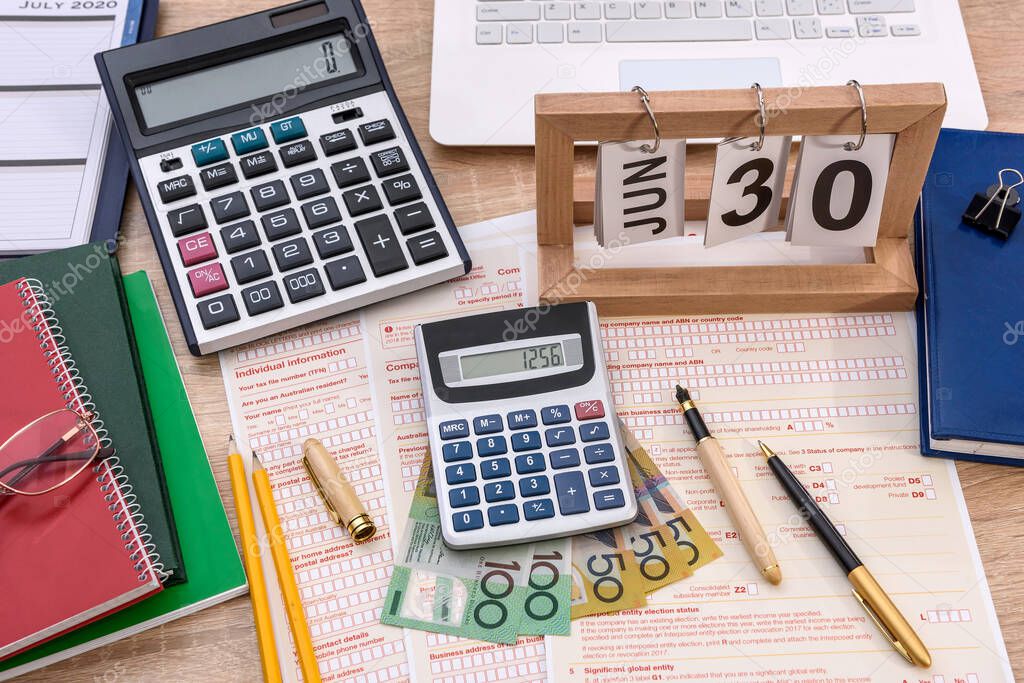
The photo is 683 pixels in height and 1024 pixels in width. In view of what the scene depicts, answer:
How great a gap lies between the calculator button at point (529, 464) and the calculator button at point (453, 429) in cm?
4

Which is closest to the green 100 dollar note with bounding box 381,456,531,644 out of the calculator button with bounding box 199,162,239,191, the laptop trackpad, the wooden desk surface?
the wooden desk surface

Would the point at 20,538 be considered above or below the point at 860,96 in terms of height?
below

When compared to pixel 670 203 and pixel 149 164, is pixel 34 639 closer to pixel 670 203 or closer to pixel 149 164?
pixel 149 164

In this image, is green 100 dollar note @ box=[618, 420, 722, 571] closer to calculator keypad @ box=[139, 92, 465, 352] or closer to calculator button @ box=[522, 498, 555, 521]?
calculator button @ box=[522, 498, 555, 521]

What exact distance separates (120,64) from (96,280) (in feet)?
0.60

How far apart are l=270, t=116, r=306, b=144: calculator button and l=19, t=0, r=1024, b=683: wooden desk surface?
0.36 ft

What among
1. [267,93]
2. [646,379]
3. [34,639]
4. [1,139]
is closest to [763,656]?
[646,379]

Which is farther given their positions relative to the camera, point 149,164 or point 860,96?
point 149,164

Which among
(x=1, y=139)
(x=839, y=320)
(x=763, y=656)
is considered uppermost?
(x=1, y=139)

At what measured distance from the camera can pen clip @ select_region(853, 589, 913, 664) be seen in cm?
56

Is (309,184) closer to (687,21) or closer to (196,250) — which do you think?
(196,250)

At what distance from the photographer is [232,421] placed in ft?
2.14

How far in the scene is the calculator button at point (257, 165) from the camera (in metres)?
0.70

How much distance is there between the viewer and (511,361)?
637mm
